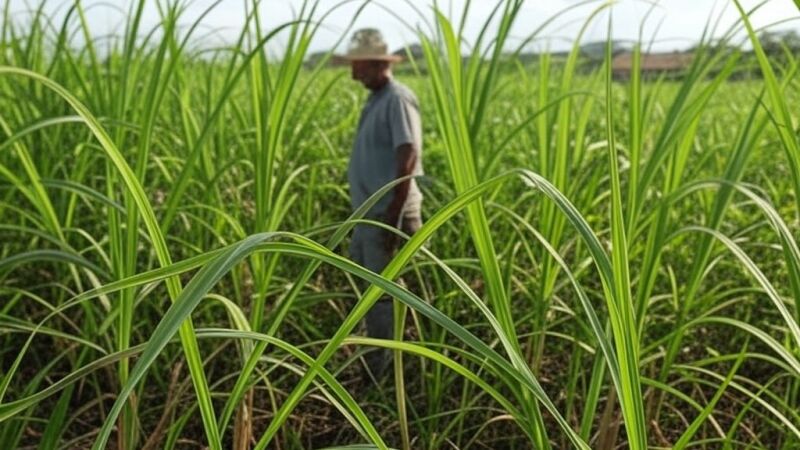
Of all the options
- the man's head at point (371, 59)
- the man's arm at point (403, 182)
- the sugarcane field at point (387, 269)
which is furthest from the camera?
the man's head at point (371, 59)

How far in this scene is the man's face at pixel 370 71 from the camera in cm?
256

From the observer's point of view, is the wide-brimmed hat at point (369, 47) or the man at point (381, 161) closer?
the man at point (381, 161)

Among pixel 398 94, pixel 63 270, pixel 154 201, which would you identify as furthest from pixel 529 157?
pixel 63 270

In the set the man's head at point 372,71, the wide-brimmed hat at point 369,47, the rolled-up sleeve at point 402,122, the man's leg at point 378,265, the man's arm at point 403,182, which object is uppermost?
the wide-brimmed hat at point 369,47

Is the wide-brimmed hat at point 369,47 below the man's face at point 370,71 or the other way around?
the other way around

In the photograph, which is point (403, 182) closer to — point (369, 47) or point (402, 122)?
point (402, 122)

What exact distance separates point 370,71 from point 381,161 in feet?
0.84

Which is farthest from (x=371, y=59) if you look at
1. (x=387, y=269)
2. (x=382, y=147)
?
(x=387, y=269)

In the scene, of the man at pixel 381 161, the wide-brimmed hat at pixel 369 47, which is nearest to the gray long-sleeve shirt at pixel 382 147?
the man at pixel 381 161

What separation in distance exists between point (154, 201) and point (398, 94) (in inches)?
35.0

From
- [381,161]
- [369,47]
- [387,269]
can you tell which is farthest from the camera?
[369,47]

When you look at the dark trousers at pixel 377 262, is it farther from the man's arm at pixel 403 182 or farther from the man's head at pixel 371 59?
the man's head at pixel 371 59

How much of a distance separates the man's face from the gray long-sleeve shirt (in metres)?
0.04

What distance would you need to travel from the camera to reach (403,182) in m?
2.36
